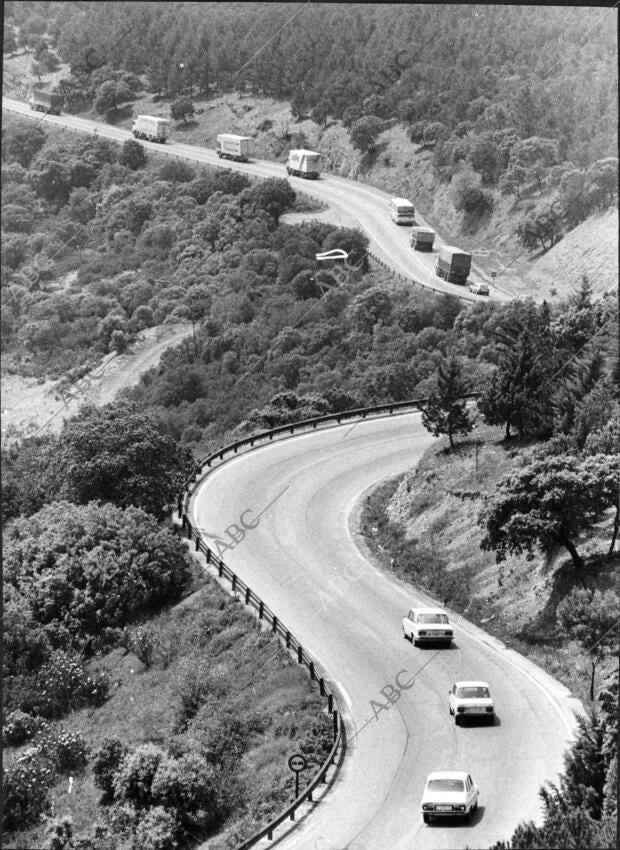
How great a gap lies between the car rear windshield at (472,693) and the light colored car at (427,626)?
3223mm

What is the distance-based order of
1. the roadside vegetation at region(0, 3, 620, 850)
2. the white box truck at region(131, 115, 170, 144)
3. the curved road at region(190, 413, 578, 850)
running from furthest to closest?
1. the white box truck at region(131, 115, 170, 144)
2. the roadside vegetation at region(0, 3, 620, 850)
3. the curved road at region(190, 413, 578, 850)

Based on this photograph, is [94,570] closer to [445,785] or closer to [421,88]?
[445,785]

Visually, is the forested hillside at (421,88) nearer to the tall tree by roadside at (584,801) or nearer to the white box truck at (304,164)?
the white box truck at (304,164)

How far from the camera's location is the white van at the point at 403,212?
64875 millimetres

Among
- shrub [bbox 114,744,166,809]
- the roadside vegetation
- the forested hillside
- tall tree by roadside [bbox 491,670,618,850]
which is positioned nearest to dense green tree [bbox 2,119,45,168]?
the roadside vegetation

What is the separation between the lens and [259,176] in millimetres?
73062

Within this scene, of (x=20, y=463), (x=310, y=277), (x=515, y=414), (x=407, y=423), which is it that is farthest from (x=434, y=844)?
(x=310, y=277)

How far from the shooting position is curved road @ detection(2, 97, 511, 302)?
2220 inches

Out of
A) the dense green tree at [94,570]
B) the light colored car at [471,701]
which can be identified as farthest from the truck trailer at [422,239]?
the light colored car at [471,701]

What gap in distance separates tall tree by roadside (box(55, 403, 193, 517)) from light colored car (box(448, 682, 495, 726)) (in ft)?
44.2

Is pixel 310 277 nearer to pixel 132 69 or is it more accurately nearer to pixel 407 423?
pixel 407 423

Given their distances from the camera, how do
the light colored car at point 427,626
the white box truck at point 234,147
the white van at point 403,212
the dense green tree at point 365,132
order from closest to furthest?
the light colored car at point 427,626 < the white van at point 403,212 < the dense green tree at point 365,132 < the white box truck at point 234,147

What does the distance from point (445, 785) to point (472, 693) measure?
2.88m

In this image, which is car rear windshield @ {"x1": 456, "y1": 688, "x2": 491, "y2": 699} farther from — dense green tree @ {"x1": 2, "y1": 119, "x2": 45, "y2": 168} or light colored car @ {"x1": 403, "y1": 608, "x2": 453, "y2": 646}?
dense green tree @ {"x1": 2, "y1": 119, "x2": 45, "y2": 168}
